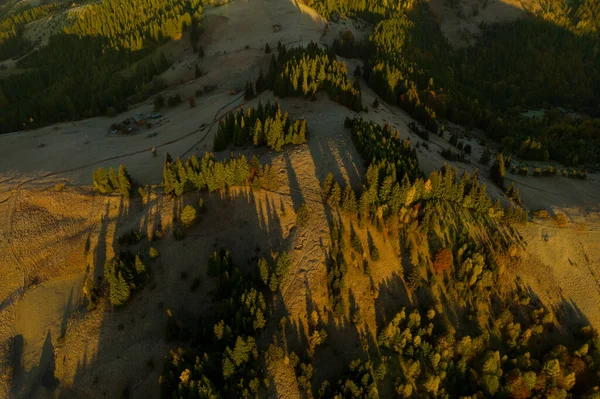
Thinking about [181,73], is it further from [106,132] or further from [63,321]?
[63,321]

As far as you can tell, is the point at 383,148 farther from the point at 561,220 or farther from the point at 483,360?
the point at 483,360

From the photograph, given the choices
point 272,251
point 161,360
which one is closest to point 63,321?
point 161,360

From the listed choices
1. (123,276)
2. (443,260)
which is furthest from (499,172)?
(123,276)

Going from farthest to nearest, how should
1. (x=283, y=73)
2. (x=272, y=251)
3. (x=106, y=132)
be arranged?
(x=106, y=132)
(x=283, y=73)
(x=272, y=251)

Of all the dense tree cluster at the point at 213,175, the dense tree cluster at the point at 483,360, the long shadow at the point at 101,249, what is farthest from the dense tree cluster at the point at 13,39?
the dense tree cluster at the point at 483,360

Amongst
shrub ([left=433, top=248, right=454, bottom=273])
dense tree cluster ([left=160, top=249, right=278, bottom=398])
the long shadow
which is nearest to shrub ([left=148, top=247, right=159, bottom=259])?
the long shadow

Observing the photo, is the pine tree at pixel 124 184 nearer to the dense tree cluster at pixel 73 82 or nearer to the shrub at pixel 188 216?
the shrub at pixel 188 216
